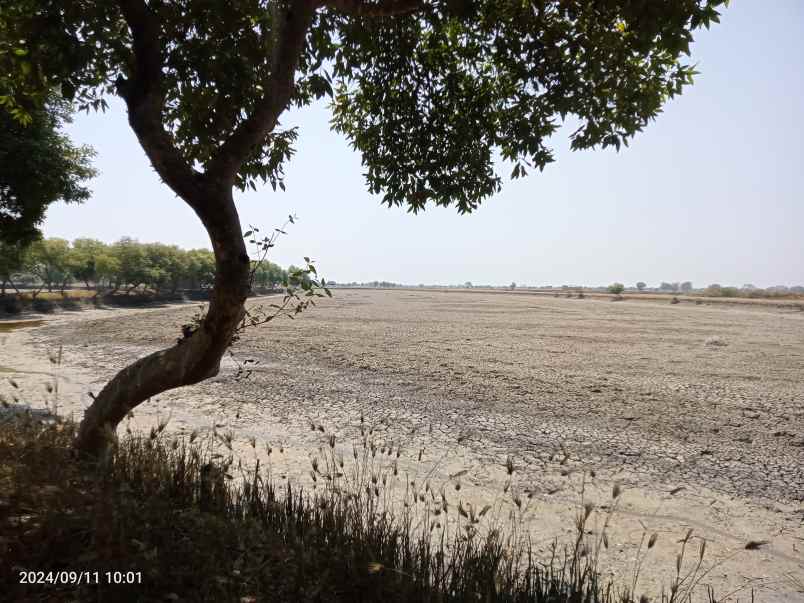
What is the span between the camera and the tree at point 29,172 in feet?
38.0

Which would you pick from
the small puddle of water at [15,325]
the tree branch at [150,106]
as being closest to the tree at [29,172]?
the tree branch at [150,106]

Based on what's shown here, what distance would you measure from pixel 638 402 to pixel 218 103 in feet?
44.9

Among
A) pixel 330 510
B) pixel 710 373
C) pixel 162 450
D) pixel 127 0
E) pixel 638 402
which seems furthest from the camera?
pixel 710 373

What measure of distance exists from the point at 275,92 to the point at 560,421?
34.3ft

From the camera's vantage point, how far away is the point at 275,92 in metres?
3.96

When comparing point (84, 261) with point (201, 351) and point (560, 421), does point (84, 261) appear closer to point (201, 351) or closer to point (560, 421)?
point (560, 421)

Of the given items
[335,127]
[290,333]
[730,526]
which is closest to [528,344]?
[290,333]

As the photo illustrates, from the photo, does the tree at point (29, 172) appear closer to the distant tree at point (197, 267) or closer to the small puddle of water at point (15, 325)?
the small puddle of water at point (15, 325)

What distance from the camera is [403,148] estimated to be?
6406 mm

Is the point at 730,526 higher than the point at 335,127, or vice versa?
the point at 335,127

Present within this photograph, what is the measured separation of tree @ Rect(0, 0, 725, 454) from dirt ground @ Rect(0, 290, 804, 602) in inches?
161

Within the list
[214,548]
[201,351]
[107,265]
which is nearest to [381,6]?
[201,351]

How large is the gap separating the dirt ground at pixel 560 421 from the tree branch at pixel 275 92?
15.7ft

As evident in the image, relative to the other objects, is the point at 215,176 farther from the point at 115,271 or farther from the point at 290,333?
the point at 115,271
